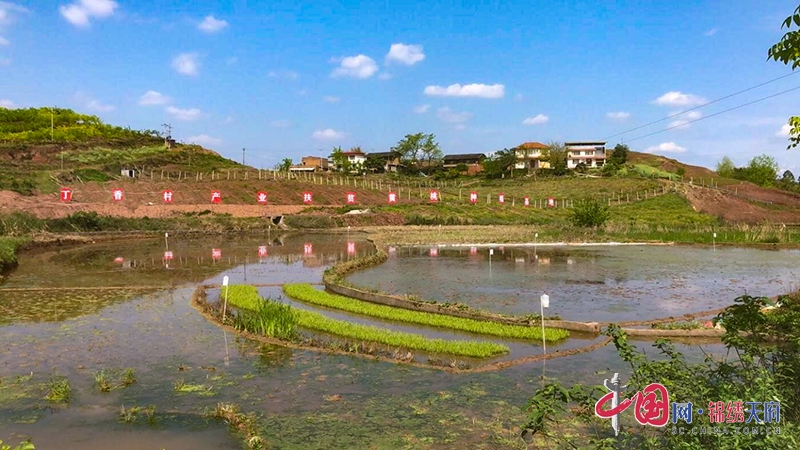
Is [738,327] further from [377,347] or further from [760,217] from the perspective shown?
[760,217]

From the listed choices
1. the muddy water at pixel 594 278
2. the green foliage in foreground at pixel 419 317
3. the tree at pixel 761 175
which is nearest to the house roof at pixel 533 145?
the tree at pixel 761 175

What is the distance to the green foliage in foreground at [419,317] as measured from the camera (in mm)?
13867

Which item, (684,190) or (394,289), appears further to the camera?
(684,190)

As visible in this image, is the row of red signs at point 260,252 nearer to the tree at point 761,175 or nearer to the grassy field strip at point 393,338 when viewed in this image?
the grassy field strip at point 393,338

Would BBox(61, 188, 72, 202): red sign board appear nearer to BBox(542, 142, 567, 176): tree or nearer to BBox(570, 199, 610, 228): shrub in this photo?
BBox(570, 199, 610, 228): shrub

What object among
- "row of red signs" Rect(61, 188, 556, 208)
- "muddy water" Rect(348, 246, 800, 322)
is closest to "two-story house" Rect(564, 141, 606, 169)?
"row of red signs" Rect(61, 188, 556, 208)

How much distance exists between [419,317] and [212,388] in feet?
23.3

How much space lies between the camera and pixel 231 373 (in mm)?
11164

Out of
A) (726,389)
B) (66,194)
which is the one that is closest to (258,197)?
(66,194)

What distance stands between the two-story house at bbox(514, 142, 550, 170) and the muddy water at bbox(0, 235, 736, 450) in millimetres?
93557

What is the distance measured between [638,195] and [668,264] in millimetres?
43954

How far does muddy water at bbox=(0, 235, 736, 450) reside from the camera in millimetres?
8242

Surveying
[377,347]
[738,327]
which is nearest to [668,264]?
[377,347]

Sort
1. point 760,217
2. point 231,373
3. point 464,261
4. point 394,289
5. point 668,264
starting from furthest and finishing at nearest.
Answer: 1. point 760,217
2. point 464,261
3. point 668,264
4. point 394,289
5. point 231,373
